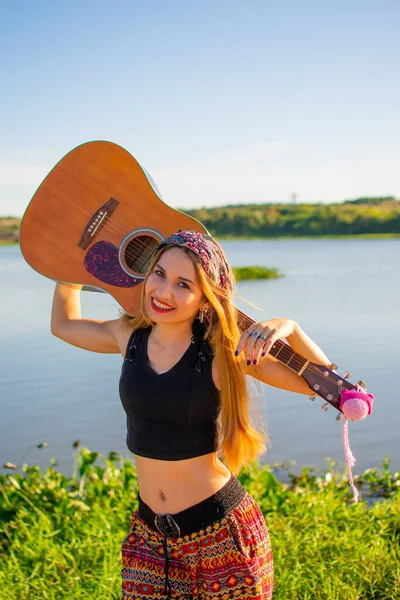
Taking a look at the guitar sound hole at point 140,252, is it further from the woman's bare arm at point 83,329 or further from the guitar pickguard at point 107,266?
the woman's bare arm at point 83,329

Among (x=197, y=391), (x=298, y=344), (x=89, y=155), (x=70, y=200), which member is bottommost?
(x=197, y=391)

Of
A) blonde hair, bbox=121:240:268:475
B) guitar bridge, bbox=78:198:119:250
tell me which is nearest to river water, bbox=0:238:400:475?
blonde hair, bbox=121:240:268:475

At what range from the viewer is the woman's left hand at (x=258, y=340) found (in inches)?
85.0

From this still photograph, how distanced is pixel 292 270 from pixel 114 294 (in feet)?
100

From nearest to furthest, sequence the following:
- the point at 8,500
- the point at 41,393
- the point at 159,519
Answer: the point at 159,519, the point at 8,500, the point at 41,393

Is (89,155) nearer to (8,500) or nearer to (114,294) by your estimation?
(114,294)

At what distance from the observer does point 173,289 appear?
7.73 ft

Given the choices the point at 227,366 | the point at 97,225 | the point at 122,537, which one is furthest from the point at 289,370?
the point at 122,537

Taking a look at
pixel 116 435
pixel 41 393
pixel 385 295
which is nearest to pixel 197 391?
pixel 116 435

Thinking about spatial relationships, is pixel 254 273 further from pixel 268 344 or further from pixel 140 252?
pixel 268 344

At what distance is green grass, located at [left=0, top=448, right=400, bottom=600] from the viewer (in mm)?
3574

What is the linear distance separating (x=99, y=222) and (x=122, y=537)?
202cm

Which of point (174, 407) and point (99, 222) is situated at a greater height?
point (99, 222)

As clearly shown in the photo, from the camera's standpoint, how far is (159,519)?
234 cm
